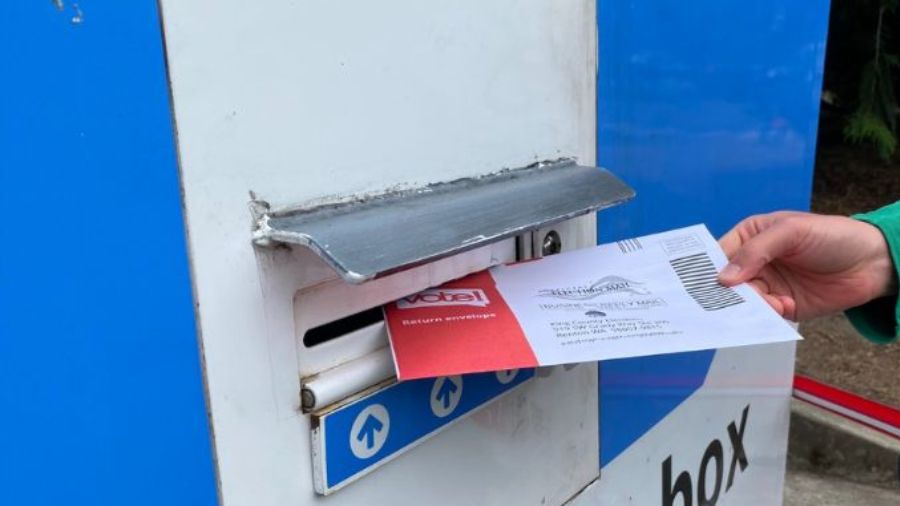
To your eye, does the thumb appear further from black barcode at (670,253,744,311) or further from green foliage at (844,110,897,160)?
green foliage at (844,110,897,160)

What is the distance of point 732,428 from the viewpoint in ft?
5.82

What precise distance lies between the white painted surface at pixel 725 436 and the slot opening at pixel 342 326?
520 mm

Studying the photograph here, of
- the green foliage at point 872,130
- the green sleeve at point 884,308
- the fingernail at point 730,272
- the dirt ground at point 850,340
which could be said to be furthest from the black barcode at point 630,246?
the green foliage at point 872,130

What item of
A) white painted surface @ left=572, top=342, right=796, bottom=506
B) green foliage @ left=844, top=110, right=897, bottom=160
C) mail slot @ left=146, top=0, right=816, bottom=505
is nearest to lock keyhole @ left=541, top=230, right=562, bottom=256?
mail slot @ left=146, top=0, right=816, bottom=505

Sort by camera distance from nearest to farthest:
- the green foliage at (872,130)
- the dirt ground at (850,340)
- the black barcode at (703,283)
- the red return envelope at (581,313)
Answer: the red return envelope at (581,313) < the black barcode at (703,283) < the dirt ground at (850,340) < the green foliage at (872,130)

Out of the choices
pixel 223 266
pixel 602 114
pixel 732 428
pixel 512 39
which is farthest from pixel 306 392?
pixel 732 428

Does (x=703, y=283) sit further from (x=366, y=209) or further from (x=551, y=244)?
(x=366, y=209)

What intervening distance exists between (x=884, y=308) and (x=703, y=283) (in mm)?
→ 691

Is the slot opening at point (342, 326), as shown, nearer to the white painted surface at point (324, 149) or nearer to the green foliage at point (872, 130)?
the white painted surface at point (324, 149)

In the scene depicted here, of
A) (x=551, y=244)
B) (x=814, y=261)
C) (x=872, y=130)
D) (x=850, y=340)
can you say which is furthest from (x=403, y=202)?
(x=872, y=130)

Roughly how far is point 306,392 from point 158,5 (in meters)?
0.38

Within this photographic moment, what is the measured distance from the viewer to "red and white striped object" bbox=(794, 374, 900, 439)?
3.35 m

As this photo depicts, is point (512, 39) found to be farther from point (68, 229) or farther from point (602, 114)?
point (68, 229)

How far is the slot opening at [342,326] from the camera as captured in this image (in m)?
0.84
